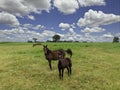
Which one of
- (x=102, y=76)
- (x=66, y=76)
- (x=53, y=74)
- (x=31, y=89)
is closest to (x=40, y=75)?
(x=53, y=74)

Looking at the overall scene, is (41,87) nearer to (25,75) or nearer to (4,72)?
(25,75)

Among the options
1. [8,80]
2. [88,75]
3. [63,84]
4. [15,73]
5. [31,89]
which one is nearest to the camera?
[31,89]

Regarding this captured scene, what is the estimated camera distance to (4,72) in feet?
59.0

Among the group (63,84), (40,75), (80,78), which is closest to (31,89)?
(63,84)

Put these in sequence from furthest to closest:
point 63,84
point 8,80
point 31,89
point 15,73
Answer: point 15,73 < point 8,80 < point 63,84 < point 31,89

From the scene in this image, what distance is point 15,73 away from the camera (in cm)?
1738

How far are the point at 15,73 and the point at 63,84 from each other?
231 inches

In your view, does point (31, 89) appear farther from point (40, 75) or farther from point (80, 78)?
point (80, 78)

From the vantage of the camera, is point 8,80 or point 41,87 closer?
point 41,87

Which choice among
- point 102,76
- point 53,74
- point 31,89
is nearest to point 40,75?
point 53,74

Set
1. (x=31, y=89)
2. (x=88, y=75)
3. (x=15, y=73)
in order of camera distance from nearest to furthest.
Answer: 1. (x=31, y=89)
2. (x=88, y=75)
3. (x=15, y=73)

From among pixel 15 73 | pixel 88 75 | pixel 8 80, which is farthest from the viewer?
pixel 15 73

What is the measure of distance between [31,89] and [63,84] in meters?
2.55

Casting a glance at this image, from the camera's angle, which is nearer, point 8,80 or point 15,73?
point 8,80
